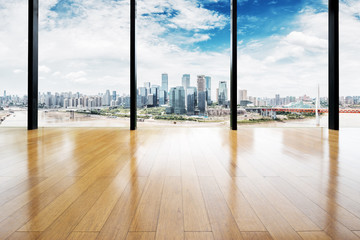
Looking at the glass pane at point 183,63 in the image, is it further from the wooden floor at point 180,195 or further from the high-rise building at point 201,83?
the wooden floor at point 180,195

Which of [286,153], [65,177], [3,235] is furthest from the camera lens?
[286,153]

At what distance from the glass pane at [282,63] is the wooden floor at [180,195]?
2.08 metres

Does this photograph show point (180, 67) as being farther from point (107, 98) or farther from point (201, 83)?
point (107, 98)

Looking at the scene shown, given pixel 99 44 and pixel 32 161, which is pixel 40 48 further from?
pixel 32 161

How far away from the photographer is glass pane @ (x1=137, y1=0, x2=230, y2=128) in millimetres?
3941

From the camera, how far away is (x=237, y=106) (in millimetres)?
3865

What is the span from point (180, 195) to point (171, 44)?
337 cm

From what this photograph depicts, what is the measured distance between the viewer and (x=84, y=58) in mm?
4016

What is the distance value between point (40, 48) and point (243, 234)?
4.26 meters

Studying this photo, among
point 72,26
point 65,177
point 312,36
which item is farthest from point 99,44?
point 312,36

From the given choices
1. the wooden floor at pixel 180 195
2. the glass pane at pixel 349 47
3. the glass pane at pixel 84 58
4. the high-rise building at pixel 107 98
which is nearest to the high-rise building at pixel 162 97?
the glass pane at pixel 84 58

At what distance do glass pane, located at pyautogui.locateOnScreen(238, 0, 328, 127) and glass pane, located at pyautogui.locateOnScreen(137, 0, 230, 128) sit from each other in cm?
30

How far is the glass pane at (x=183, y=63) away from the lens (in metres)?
3.94

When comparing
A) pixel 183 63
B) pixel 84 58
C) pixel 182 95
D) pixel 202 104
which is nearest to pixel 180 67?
pixel 183 63
